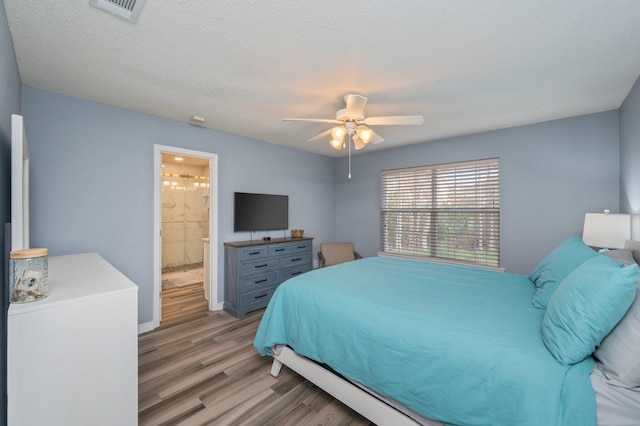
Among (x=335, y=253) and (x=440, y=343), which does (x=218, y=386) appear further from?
(x=335, y=253)

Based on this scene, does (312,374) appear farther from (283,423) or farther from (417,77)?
(417,77)

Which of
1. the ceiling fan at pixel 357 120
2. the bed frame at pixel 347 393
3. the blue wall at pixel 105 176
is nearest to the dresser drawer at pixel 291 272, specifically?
the blue wall at pixel 105 176

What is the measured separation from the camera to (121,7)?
1.49 m

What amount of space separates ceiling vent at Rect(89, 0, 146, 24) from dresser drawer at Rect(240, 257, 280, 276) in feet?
8.95

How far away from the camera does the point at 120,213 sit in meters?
2.96

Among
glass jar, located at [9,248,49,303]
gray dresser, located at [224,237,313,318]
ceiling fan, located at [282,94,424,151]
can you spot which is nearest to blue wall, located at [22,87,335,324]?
gray dresser, located at [224,237,313,318]

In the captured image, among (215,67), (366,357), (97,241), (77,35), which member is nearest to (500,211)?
(366,357)

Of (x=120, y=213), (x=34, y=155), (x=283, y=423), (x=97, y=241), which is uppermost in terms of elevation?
(x=34, y=155)

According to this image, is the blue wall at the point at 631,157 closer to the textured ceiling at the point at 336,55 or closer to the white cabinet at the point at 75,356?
the textured ceiling at the point at 336,55

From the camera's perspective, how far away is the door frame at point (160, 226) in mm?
3195

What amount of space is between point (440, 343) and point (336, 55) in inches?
76.4

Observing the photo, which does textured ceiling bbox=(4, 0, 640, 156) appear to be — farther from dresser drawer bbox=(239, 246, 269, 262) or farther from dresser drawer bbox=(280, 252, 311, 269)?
dresser drawer bbox=(280, 252, 311, 269)

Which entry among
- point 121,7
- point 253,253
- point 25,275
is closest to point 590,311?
point 25,275

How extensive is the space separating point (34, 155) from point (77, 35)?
146 cm
